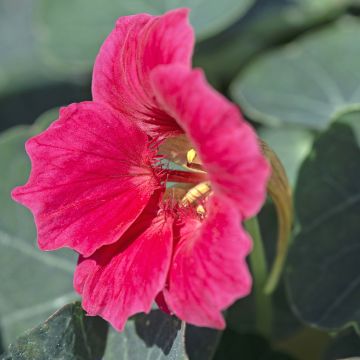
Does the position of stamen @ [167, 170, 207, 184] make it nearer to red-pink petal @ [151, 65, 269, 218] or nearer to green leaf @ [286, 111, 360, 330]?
red-pink petal @ [151, 65, 269, 218]

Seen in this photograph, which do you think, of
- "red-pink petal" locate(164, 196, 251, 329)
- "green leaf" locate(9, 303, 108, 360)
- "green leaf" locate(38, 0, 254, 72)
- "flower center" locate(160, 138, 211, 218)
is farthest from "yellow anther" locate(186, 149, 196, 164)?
"green leaf" locate(38, 0, 254, 72)

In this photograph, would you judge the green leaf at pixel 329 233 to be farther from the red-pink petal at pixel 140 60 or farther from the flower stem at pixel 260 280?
the red-pink petal at pixel 140 60

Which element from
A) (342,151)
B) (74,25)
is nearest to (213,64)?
(74,25)

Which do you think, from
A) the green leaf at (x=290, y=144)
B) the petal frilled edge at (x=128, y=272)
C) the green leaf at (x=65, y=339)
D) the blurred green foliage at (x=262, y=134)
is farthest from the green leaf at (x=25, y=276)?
the green leaf at (x=290, y=144)

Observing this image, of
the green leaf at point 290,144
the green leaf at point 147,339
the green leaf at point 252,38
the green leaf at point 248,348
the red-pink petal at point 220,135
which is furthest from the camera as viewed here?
the green leaf at point 252,38

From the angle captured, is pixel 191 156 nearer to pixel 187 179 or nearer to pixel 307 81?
pixel 187 179

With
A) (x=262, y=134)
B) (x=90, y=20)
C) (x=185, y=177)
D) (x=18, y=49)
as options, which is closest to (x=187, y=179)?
(x=185, y=177)
